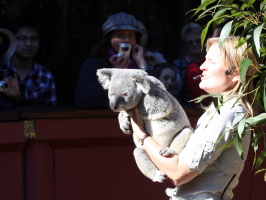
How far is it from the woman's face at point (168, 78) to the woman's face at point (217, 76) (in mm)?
2580

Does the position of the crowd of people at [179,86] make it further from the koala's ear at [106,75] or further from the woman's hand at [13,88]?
the koala's ear at [106,75]

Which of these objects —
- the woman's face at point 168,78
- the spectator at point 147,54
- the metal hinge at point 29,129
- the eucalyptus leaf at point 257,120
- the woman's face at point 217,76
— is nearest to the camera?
the eucalyptus leaf at point 257,120

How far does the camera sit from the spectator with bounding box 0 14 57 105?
496 cm

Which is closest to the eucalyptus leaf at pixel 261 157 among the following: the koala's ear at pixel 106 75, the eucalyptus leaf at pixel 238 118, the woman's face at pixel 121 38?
the eucalyptus leaf at pixel 238 118

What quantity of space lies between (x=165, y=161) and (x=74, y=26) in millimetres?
6265

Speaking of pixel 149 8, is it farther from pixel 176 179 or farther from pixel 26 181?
pixel 176 179

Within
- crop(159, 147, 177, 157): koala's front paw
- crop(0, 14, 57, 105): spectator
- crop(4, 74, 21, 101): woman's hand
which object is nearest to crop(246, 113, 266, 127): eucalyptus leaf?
crop(159, 147, 177, 157): koala's front paw

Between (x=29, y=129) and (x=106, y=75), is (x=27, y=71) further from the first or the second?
(x=106, y=75)

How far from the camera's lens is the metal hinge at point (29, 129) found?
13.9 feet

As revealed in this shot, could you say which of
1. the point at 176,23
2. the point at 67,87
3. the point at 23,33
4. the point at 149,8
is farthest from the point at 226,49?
the point at 149,8

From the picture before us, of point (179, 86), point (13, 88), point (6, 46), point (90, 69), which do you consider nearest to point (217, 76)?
point (90, 69)

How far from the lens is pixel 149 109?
288 centimetres

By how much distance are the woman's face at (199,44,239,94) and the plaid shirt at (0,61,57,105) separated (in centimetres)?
249

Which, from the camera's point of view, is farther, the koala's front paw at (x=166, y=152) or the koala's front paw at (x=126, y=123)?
the koala's front paw at (x=126, y=123)
